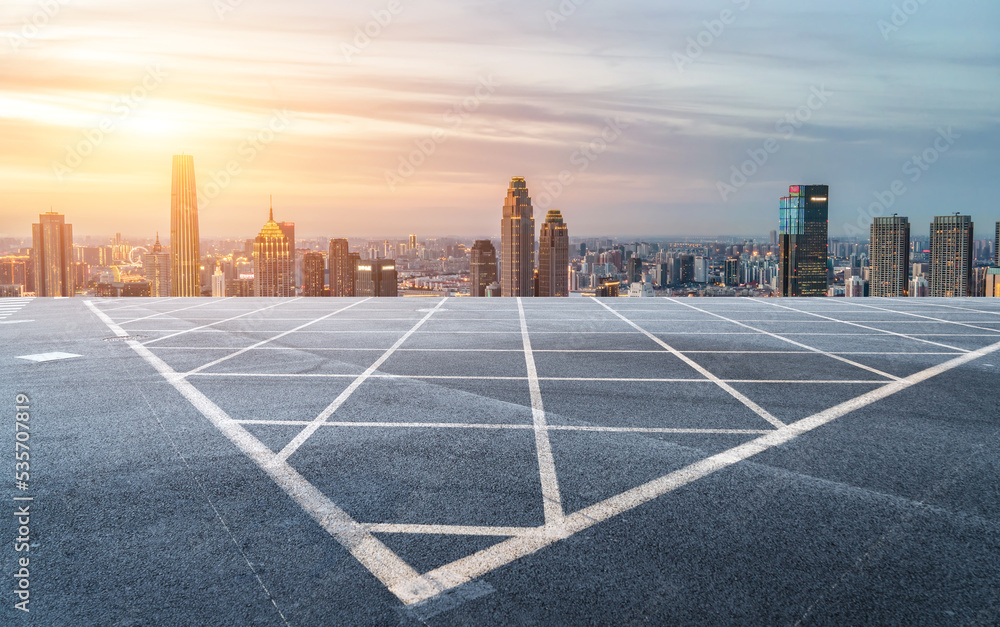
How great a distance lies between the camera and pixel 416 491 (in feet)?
13.7

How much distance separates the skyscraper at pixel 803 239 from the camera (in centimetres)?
7890

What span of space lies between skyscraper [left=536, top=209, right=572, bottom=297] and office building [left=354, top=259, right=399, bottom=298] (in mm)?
24826

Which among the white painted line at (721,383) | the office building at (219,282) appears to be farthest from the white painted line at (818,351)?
the office building at (219,282)

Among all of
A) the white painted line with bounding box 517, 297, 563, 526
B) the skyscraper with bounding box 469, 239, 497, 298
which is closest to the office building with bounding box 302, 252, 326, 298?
the skyscraper with bounding box 469, 239, 497, 298

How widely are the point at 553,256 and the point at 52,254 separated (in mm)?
61516

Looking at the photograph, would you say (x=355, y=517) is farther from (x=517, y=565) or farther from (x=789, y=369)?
(x=789, y=369)

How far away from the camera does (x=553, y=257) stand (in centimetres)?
9556

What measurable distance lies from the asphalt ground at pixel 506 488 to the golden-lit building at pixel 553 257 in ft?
240

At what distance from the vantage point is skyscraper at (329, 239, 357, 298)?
7419 cm

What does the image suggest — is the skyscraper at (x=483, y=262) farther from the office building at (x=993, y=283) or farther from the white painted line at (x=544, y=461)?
the white painted line at (x=544, y=461)

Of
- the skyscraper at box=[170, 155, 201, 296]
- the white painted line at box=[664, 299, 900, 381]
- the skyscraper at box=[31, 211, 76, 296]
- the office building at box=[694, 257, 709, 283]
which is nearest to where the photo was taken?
the white painted line at box=[664, 299, 900, 381]

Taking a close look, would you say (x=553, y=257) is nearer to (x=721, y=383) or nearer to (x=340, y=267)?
(x=340, y=267)

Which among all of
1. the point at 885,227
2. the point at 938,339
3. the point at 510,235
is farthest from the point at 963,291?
the point at 938,339

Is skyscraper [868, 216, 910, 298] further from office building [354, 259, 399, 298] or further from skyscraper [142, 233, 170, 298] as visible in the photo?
skyscraper [142, 233, 170, 298]
